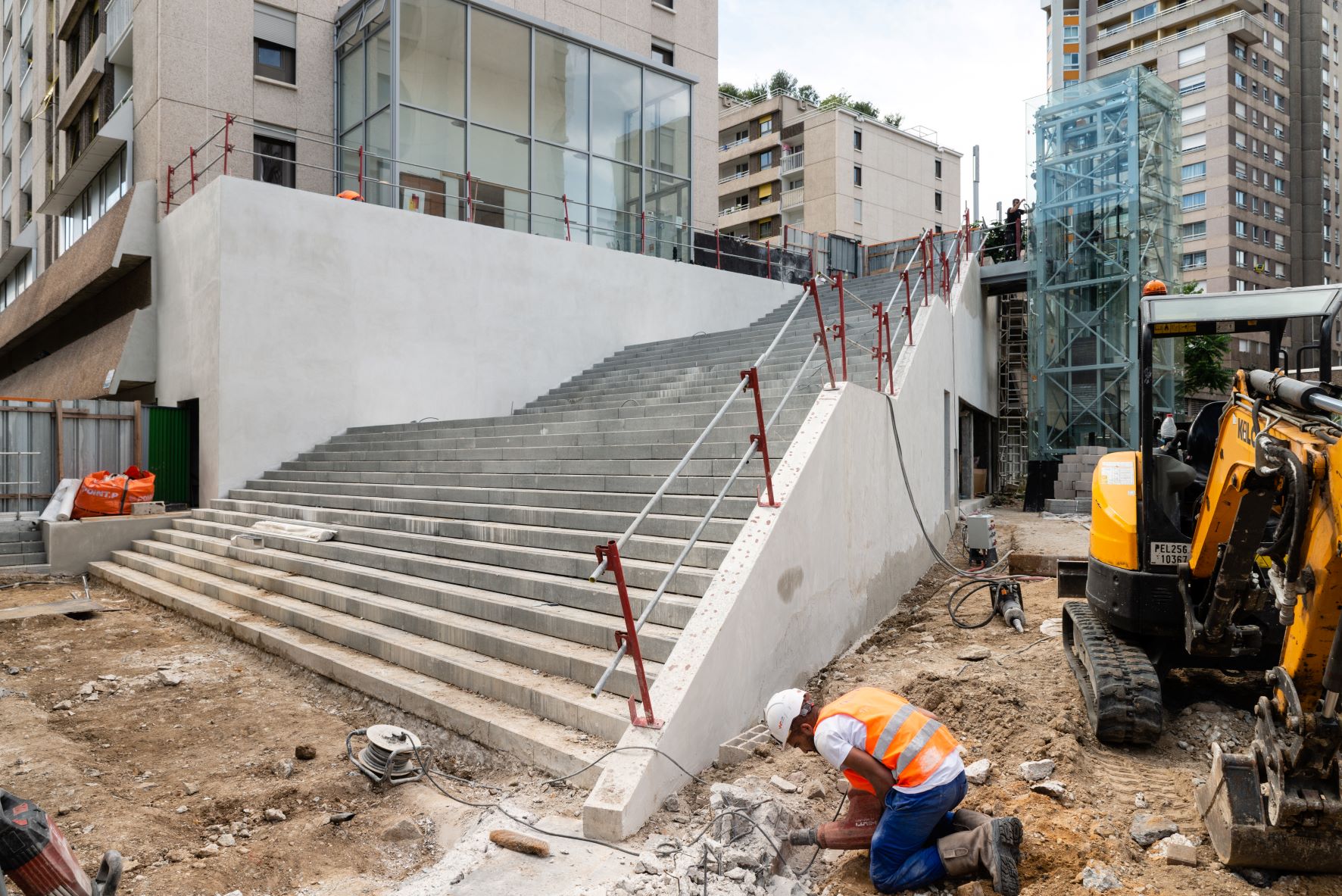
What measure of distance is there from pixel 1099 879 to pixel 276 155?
18458 millimetres

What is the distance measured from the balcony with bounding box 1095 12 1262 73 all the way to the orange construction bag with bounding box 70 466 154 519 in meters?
56.6

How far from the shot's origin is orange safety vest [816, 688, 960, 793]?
3.89 m

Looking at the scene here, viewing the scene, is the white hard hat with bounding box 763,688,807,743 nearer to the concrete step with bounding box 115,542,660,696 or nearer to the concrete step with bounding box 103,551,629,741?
the concrete step with bounding box 103,551,629,741

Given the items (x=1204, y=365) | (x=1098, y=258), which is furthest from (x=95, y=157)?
(x=1204, y=365)

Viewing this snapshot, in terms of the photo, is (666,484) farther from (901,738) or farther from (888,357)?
(888,357)

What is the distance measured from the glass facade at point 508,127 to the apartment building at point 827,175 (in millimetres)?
27325

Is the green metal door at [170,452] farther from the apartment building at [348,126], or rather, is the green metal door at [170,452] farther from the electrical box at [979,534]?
the electrical box at [979,534]

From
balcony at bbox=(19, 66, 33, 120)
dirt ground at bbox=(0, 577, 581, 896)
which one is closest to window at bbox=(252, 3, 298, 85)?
dirt ground at bbox=(0, 577, 581, 896)

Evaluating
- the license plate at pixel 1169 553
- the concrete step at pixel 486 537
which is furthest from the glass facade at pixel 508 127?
the license plate at pixel 1169 553

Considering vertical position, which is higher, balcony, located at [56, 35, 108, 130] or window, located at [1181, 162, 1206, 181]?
window, located at [1181, 162, 1206, 181]

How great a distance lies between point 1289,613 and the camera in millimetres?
3562

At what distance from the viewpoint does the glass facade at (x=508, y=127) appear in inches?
616

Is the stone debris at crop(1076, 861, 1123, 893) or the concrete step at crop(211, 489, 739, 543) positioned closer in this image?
the stone debris at crop(1076, 861, 1123, 893)

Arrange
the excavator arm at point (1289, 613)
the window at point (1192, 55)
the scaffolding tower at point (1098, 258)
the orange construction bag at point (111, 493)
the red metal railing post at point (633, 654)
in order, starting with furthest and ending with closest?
the window at point (1192, 55), the scaffolding tower at point (1098, 258), the orange construction bag at point (111, 493), the red metal railing post at point (633, 654), the excavator arm at point (1289, 613)
